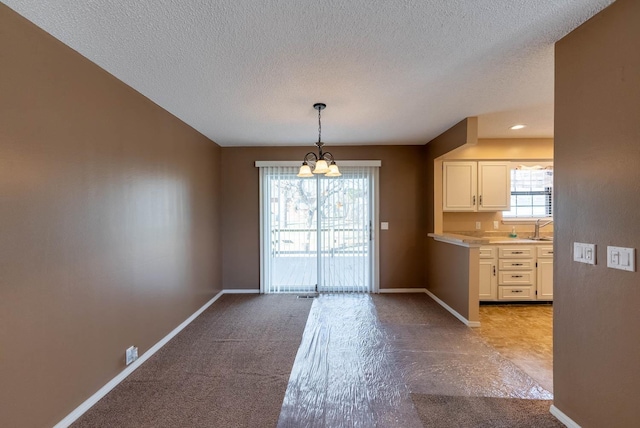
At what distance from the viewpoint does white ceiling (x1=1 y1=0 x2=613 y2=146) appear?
156 cm

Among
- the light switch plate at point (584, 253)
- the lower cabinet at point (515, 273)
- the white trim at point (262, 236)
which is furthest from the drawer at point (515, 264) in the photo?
the white trim at point (262, 236)

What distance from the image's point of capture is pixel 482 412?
1974 mm

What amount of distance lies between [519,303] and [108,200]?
513 cm

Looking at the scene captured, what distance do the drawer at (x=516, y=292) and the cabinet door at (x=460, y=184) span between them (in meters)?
1.24

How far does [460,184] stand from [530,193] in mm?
1260

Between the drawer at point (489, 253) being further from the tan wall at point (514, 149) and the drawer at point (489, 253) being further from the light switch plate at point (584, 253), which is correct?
the light switch plate at point (584, 253)

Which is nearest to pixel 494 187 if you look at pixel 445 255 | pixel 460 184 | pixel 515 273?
pixel 460 184

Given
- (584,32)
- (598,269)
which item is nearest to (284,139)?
(584,32)

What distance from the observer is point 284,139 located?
4.38m

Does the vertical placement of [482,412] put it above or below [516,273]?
below

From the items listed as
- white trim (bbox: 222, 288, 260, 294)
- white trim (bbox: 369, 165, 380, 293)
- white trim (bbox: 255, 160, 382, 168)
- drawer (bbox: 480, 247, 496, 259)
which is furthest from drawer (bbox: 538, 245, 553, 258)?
white trim (bbox: 222, 288, 260, 294)

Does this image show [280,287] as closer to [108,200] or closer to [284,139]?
[284,139]

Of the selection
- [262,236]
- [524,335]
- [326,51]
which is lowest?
[524,335]

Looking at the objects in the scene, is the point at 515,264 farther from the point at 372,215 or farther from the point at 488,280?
the point at 372,215
